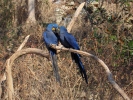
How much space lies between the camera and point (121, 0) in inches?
231

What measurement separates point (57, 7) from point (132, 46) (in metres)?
3.51

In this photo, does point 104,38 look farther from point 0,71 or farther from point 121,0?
point 0,71

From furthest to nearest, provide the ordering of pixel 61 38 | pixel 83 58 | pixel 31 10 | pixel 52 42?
1. pixel 31 10
2. pixel 83 58
3. pixel 61 38
4. pixel 52 42

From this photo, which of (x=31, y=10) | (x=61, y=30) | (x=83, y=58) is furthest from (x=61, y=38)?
(x=31, y=10)

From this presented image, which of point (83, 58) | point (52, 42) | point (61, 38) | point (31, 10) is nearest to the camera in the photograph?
point (52, 42)

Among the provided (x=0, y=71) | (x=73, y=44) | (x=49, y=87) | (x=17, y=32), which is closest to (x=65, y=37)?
(x=73, y=44)

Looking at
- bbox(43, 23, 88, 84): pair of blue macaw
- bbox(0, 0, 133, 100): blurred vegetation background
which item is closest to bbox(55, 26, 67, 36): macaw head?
A: bbox(43, 23, 88, 84): pair of blue macaw

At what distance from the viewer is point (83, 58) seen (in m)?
5.00

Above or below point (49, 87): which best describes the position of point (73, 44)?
above

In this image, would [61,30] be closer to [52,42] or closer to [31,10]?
[52,42]

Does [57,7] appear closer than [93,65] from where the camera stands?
No

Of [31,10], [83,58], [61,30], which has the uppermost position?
[61,30]

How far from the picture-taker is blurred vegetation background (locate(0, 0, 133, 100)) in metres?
4.15

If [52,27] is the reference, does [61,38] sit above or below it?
below
